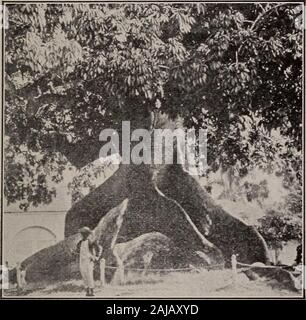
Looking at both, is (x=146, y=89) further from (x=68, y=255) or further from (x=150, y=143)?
(x=68, y=255)

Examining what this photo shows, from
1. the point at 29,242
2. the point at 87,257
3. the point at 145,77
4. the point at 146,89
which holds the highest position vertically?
A: the point at 145,77

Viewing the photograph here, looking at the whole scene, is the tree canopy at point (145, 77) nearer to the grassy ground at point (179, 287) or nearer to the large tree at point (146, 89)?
the large tree at point (146, 89)

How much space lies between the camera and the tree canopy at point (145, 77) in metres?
5.01

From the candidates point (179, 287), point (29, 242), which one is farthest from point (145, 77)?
point (179, 287)

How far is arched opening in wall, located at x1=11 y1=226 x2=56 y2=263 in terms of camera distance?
4895mm

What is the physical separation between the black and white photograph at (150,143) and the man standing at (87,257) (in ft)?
0.04

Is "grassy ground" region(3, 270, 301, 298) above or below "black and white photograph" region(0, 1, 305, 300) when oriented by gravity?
below

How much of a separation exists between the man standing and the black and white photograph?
11 mm

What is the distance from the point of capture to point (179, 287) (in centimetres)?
482

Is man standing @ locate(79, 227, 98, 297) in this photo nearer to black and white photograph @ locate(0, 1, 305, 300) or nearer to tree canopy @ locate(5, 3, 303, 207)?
black and white photograph @ locate(0, 1, 305, 300)

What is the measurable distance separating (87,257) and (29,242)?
637 millimetres

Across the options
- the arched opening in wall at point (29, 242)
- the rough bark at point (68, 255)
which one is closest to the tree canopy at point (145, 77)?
the arched opening in wall at point (29, 242)

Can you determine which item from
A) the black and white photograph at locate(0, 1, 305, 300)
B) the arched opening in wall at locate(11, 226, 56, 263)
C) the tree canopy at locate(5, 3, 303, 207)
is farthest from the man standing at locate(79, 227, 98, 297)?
the tree canopy at locate(5, 3, 303, 207)

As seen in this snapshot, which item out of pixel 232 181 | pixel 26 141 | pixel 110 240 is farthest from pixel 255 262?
pixel 26 141
